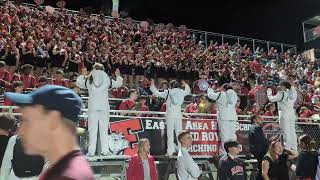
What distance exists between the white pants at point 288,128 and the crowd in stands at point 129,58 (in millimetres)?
703

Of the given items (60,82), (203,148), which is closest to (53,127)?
(203,148)

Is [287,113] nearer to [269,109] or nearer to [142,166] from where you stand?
[269,109]

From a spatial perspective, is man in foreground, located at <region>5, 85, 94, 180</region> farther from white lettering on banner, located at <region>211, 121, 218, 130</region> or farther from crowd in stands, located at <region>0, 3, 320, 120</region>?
white lettering on banner, located at <region>211, 121, 218, 130</region>

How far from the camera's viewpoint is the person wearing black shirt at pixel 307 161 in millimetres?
8773

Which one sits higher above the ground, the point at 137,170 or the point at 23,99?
the point at 23,99

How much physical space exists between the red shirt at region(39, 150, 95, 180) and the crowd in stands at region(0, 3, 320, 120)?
8.29 m

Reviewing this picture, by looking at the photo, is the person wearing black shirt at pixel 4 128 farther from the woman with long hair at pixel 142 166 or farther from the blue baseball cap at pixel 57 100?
the blue baseball cap at pixel 57 100

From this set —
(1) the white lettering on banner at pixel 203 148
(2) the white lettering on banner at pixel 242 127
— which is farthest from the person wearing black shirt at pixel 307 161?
(2) the white lettering on banner at pixel 242 127

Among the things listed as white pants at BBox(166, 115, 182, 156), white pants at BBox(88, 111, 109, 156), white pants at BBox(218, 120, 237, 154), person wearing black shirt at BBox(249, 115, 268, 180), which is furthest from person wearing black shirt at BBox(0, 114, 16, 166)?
white pants at BBox(218, 120, 237, 154)

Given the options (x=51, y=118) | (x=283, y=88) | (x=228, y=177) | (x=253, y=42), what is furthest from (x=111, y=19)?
(x=51, y=118)

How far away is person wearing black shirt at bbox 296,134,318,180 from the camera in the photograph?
8773 mm

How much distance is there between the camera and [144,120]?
33.7 feet

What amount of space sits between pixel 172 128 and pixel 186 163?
2276 millimetres

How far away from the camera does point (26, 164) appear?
5.04 metres
